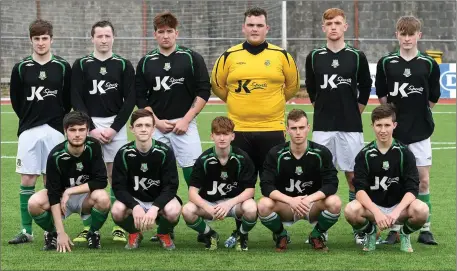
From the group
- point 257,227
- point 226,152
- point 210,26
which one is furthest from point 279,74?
point 210,26

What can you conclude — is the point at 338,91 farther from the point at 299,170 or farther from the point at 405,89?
the point at 299,170

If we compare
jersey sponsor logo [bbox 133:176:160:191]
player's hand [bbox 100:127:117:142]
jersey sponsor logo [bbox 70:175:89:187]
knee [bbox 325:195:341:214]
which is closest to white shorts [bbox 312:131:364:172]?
knee [bbox 325:195:341:214]

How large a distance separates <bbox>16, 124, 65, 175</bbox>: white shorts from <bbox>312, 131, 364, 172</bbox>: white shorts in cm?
207

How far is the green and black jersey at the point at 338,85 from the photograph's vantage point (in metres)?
6.70

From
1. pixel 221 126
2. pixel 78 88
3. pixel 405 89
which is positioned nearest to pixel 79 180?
pixel 78 88

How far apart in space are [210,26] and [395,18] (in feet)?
16.6

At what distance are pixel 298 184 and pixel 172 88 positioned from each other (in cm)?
128

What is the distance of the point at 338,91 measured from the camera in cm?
671

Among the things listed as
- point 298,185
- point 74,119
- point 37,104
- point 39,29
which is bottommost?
point 298,185

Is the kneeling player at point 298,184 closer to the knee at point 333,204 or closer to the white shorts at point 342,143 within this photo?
the knee at point 333,204

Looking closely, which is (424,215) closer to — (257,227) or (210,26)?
(257,227)

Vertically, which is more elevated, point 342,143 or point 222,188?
point 342,143

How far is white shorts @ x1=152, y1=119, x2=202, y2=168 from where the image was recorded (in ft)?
22.7

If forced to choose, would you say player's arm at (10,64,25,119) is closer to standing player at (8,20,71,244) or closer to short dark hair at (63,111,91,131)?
standing player at (8,20,71,244)
